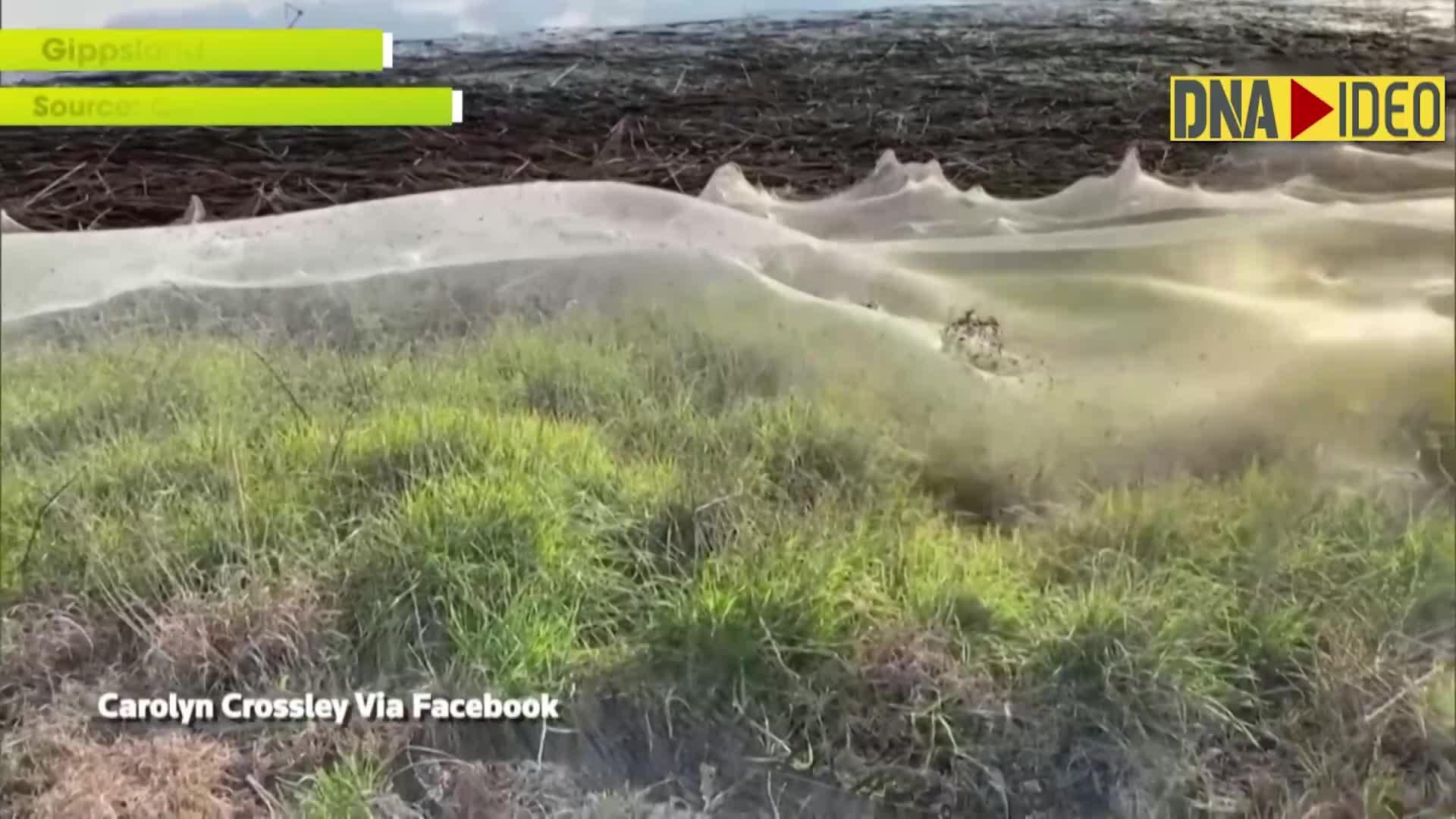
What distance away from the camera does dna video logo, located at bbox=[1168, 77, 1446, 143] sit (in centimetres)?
124

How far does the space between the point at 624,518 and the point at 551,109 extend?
19.5 inches

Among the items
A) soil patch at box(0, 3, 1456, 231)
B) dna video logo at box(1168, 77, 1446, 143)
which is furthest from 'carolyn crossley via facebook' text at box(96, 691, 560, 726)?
dna video logo at box(1168, 77, 1446, 143)

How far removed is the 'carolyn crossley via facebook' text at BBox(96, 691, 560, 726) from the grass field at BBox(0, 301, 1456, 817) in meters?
0.02

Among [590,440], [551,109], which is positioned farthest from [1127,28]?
[590,440]

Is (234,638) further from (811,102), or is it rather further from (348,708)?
(811,102)

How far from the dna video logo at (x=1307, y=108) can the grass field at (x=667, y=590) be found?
1.32 feet

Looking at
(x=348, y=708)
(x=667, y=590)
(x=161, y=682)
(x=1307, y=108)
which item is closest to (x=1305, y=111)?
(x=1307, y=108)

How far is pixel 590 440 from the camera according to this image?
1237 millimetres

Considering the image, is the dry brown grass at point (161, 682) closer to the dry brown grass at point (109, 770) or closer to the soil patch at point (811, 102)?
the dry brown grass at point (109, 770)

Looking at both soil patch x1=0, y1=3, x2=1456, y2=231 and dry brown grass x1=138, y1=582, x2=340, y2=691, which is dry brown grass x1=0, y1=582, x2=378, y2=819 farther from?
soil patch x1=0, y1=3, x2=1456, y2=231

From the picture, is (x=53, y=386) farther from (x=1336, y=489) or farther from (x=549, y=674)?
(x=1336, y=489)

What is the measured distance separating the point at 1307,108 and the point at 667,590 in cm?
96

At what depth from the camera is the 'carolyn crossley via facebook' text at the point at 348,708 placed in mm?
1193

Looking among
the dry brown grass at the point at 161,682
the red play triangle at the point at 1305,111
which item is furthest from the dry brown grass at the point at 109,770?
the red play triangle at the point at 1305,111
